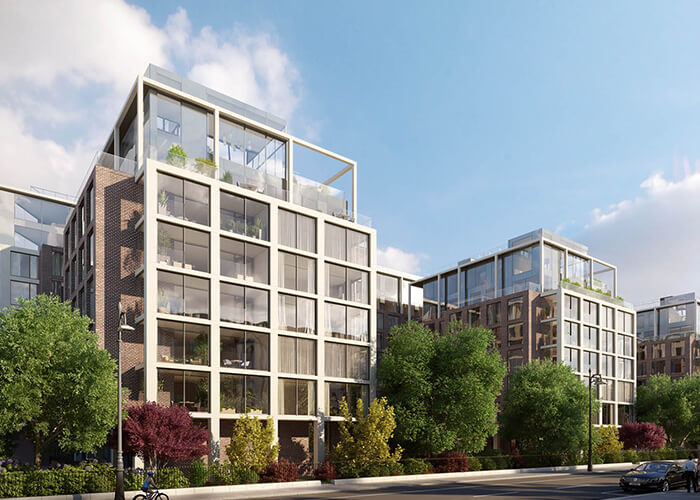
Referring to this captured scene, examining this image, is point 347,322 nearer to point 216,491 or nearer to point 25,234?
point 216,491

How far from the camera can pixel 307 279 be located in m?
43.8

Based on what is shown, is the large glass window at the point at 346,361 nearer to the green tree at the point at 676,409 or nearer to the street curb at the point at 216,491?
the street curb at the point at 216,491

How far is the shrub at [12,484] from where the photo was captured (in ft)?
81.8

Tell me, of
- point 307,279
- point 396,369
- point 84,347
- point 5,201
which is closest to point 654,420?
point 396,369

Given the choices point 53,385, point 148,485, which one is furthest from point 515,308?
point 148,485

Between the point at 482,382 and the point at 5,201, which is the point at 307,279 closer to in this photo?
the point at 482,382

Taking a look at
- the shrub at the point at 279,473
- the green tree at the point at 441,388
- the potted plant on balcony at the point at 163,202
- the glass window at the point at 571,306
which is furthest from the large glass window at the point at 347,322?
the glass window at the point at 571,306

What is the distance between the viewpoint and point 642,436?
64.0m

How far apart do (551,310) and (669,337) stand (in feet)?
120

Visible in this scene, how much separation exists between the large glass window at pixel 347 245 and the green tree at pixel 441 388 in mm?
7056

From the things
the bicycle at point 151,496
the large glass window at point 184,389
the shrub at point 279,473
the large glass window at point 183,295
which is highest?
the large glass window at point 183,295

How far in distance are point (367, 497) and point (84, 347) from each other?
1505cm

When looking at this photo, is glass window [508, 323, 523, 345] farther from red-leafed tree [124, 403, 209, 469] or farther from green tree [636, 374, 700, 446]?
red-leafed tree [124, 403, 209, 469]

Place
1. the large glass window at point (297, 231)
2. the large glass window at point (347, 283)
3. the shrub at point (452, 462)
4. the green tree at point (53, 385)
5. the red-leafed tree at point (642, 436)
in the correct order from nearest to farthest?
the green tree at point (53, 385) → the shrub at point (452, 462) → the large glass window at point (297, 231) → the large glass window at point (347, 283) → the red-leafed tree at point (642, 436)
